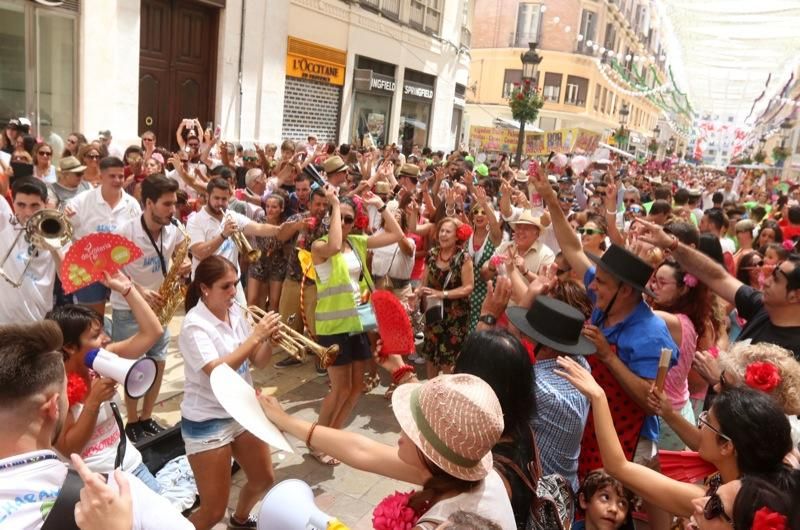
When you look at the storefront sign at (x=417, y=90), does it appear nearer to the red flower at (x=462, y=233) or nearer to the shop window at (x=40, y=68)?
the shop window at (x=40, y=68)

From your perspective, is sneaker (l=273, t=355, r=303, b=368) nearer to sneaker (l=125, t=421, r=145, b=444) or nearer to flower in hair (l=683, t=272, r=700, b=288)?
sneaker (l=125, t=421, r=145, b=444)

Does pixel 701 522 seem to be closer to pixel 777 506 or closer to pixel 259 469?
pixel 777 506

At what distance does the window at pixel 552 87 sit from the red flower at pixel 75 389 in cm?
4234

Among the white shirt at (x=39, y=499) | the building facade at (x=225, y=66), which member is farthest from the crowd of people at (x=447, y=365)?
the building facade at (x=225, y=66)

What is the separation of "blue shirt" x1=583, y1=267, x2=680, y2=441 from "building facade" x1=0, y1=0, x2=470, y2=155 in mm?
10978

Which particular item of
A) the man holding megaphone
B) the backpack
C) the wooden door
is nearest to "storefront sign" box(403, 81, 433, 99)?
the wooden door

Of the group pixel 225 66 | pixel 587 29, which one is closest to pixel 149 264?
pixel 225 66

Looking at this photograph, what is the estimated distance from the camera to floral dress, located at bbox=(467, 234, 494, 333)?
18.5 ft

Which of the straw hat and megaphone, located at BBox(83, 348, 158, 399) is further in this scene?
megaphone, located at BBox(83, 348, 158, 399)

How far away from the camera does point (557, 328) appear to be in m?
2.95

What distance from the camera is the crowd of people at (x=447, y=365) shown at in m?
1.90

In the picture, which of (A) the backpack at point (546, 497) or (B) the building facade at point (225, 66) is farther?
(B) the building facade at point (225, 66)

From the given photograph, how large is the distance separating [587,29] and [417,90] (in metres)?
24.7

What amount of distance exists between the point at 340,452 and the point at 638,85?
52.9m
